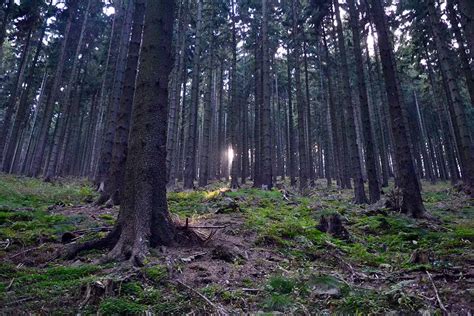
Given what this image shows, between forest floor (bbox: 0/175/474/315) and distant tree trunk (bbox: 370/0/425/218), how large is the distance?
0.63 m

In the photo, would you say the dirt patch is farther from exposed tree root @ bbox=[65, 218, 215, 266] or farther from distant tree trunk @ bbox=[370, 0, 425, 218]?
distant tree trunk @ bbox=[370, 0, 425, 218]

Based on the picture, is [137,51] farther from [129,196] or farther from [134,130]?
[129,196]

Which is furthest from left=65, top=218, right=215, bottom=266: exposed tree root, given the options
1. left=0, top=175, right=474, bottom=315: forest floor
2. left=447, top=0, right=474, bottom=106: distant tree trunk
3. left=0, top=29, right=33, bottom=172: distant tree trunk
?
left=0, top=29, right=33, bottom=172: distant tree trunk

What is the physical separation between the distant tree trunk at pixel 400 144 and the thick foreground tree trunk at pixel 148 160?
18.9 ft

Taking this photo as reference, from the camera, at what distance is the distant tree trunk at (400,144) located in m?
7.93

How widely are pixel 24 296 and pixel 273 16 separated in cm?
2361

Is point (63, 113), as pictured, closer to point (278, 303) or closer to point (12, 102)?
point (12, 102)

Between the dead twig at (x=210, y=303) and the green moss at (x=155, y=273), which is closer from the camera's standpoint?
the dead twig at (x=210, y=303)

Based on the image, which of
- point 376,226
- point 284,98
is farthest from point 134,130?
point 284,98

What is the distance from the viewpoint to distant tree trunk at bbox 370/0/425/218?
312 inches

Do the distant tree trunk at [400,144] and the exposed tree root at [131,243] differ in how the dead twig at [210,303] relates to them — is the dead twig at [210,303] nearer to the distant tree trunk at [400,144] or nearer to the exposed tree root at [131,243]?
the exposed tree root at [131,243]

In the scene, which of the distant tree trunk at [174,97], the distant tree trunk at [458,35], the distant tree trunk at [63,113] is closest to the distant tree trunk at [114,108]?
the distant tree trunk at [174,97]

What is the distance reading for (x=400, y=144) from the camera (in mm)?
8305

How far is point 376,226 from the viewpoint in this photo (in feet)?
24.0
